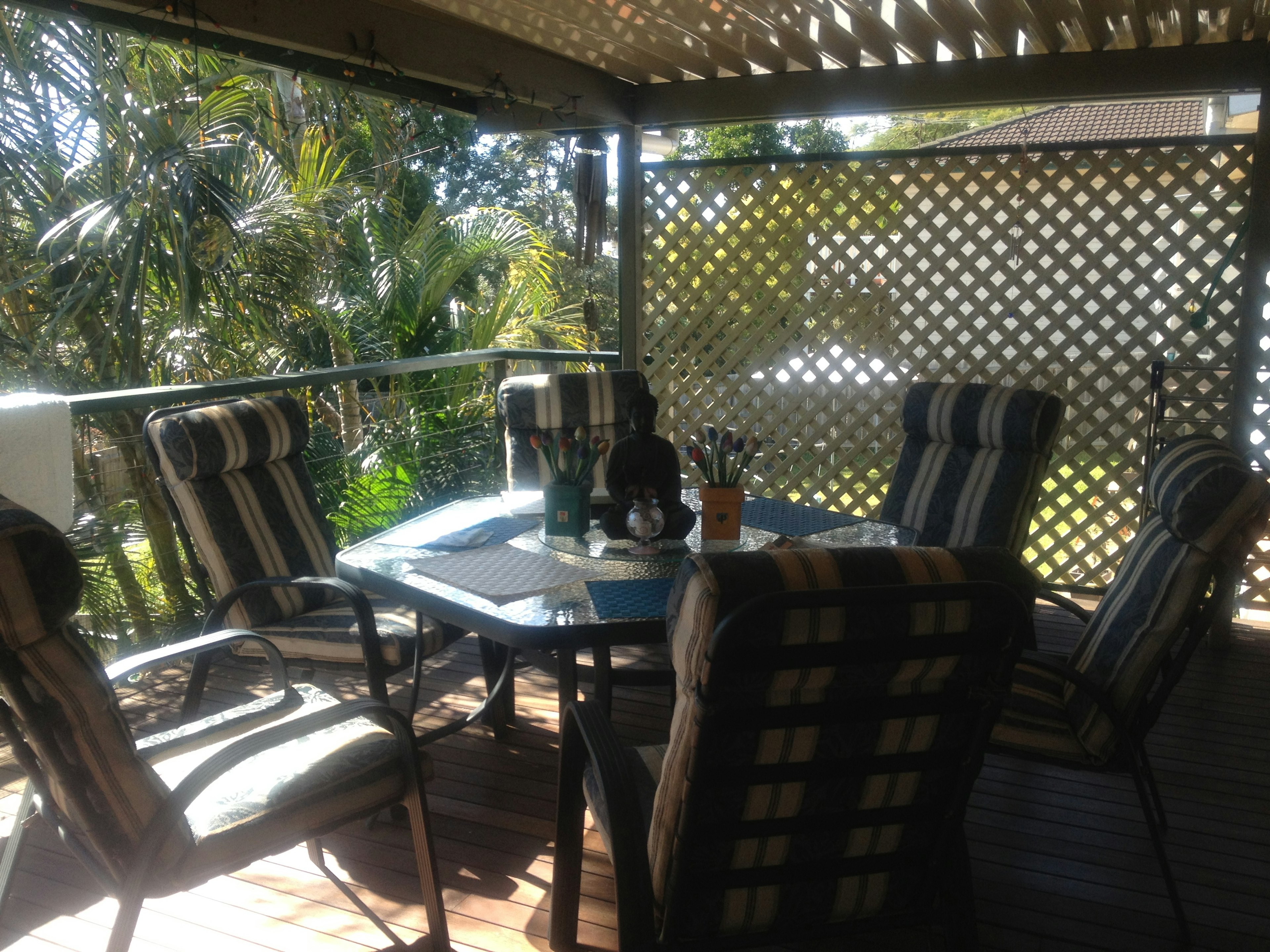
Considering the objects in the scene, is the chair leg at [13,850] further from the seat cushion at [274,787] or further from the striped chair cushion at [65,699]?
the striped chair cushion at [65,699]

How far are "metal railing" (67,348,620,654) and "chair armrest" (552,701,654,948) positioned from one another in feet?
6.17

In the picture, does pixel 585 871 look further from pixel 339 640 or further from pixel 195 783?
pixel 195 783

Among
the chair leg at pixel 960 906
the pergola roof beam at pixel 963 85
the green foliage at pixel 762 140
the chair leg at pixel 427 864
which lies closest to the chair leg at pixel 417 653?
the chair leg at pixel 427 864

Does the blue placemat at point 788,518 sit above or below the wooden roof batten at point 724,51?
below

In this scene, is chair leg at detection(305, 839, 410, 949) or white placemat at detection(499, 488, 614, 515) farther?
white placemat at detection(499, 488, 614, 515)

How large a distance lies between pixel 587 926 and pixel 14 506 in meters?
1.24

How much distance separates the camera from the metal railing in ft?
10.4

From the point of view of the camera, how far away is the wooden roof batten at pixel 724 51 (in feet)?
9.42

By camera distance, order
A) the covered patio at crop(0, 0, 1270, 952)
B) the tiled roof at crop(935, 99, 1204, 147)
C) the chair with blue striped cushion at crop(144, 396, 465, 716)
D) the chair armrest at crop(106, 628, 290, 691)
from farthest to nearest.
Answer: the tiled roof at crop(935, 99, 1204, 147), the chair with blue striped cushion at crop(144, 396, 465, 716), the covered patio at crop(0, 0, 1270, 952), the chair armrest at crop(106, 628, 290, 691)

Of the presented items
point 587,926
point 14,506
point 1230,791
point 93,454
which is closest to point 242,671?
Answer: point 93,454

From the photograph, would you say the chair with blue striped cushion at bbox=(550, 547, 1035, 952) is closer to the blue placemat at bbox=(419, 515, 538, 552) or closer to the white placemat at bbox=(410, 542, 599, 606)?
the white placemat at bbox=(410, 542, 599, 606)

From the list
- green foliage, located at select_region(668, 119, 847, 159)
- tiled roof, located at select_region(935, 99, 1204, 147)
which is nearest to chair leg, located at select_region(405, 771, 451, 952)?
green foliage, located at select_region(668, 119, 847, 159)

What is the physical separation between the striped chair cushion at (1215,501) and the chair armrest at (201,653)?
1.70 metres

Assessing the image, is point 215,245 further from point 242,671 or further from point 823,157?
point 823,157
